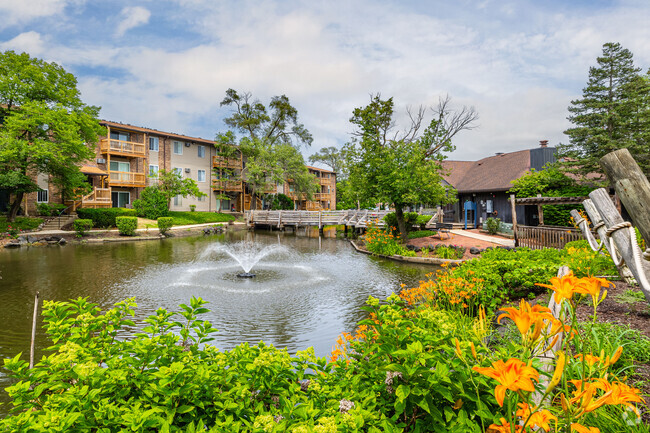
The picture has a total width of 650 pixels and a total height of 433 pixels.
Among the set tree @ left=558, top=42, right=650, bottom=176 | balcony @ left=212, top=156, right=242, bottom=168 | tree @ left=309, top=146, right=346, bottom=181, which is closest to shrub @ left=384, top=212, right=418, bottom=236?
tree @ left=558, top=42, right=650, bottom=176

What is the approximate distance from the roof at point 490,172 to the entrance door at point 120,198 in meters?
30.2

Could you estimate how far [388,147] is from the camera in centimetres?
2025

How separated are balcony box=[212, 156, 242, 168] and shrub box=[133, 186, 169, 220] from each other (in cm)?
978

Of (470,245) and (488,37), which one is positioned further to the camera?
(470,245)

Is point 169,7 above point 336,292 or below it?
above

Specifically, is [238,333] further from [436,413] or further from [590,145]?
[590,145]

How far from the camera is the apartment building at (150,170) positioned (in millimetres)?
29672

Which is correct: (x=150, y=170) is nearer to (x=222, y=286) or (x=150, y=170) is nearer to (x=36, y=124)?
(x=36, y=124)

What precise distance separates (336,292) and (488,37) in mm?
11069

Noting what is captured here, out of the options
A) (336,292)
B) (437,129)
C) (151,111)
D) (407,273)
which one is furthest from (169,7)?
(151,111)

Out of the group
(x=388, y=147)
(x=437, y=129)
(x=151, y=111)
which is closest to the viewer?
(x=388, y=147)

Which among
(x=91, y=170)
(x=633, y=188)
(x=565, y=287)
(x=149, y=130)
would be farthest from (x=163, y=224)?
(x=565, y=287)

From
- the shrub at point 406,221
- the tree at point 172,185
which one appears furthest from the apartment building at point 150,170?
the shrub at point 406,221

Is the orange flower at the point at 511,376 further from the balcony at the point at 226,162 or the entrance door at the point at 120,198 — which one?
the balcony at the point at 226,162
